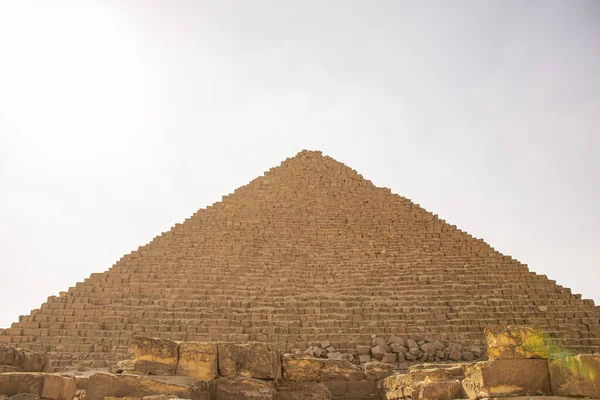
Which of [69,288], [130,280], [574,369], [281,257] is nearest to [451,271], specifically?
[281,257]

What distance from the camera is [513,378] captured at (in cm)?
467

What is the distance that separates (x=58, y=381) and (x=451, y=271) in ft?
51.5

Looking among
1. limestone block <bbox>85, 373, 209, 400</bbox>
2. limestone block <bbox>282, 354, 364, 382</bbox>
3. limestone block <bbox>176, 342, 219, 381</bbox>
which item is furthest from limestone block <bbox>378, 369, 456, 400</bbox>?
limestone block <bbox>85, 373, 209, 400</bbox>

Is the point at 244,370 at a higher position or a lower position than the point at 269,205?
lower

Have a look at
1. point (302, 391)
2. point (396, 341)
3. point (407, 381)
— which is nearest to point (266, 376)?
point (302, 391)

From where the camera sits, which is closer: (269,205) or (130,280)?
(130,280)

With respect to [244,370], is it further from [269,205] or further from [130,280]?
[269,205]

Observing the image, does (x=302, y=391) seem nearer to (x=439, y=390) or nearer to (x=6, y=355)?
(x=439, y=390)

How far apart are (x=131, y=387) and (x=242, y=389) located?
1.13 m

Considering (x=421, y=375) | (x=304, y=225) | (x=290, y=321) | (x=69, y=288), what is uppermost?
(x=304, y=225)

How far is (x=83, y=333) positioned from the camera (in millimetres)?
15672

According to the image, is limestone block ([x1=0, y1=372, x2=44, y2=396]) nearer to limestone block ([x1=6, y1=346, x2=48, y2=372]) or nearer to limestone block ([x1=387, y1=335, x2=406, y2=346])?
limestone block ([x1=6, y1=346, x2=48, y2=372])

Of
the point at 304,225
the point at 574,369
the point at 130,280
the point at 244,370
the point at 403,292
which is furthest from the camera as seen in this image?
the point at 304,225

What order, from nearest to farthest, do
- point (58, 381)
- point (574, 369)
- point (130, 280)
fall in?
1. point (574, 369)
2. point (58, 381)
3. point (130, 280)
